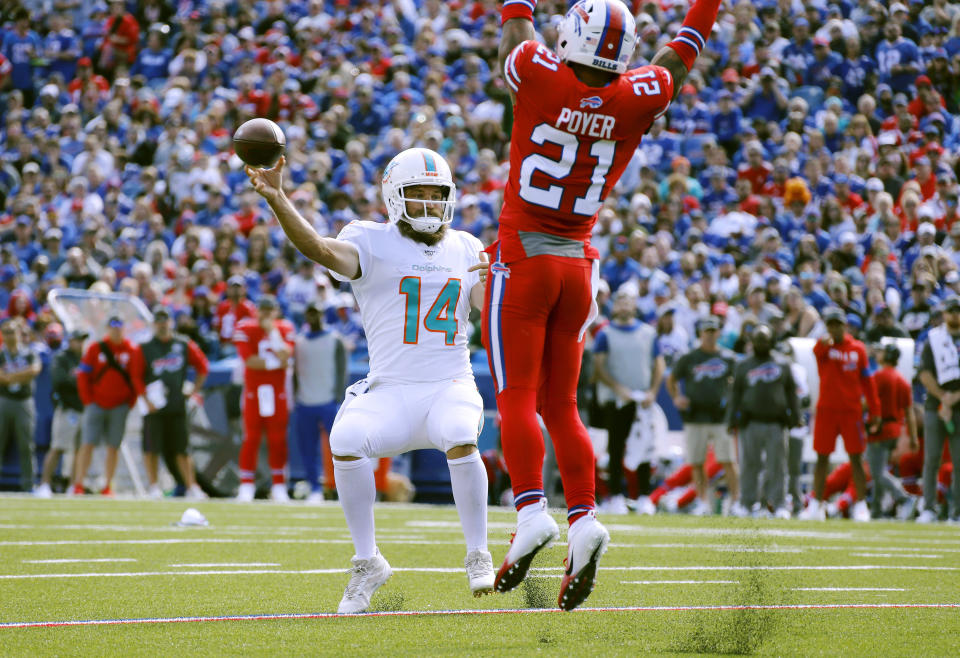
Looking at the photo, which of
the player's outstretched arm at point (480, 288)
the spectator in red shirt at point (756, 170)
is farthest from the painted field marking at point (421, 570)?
the spectator in red shirt at point (756, 170)

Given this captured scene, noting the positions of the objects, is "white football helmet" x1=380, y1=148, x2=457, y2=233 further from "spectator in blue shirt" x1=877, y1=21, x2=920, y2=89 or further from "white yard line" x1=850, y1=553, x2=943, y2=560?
"spectator in blue shirt" x1=877, y1=21, x2=920, y2=89

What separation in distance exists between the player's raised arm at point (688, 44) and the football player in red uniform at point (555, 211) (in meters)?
0.16

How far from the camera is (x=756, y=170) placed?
55.7 feet

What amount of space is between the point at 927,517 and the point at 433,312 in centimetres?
A: 784

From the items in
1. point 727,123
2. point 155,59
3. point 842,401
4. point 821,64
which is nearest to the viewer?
point 842,401

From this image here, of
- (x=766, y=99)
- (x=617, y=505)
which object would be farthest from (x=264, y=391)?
(x=766, y=99)

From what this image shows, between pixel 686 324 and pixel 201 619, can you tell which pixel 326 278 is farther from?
pixel 201 619

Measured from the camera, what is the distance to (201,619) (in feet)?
16.3

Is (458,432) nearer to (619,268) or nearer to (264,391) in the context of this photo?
(264,391)

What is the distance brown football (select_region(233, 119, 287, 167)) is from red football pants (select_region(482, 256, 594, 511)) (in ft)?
2.94

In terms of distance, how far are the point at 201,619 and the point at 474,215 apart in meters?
11.7

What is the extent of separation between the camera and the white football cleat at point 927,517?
12070mm

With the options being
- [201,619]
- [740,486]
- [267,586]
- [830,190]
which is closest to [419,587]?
[267,586]

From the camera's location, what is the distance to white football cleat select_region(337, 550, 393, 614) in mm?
5312
